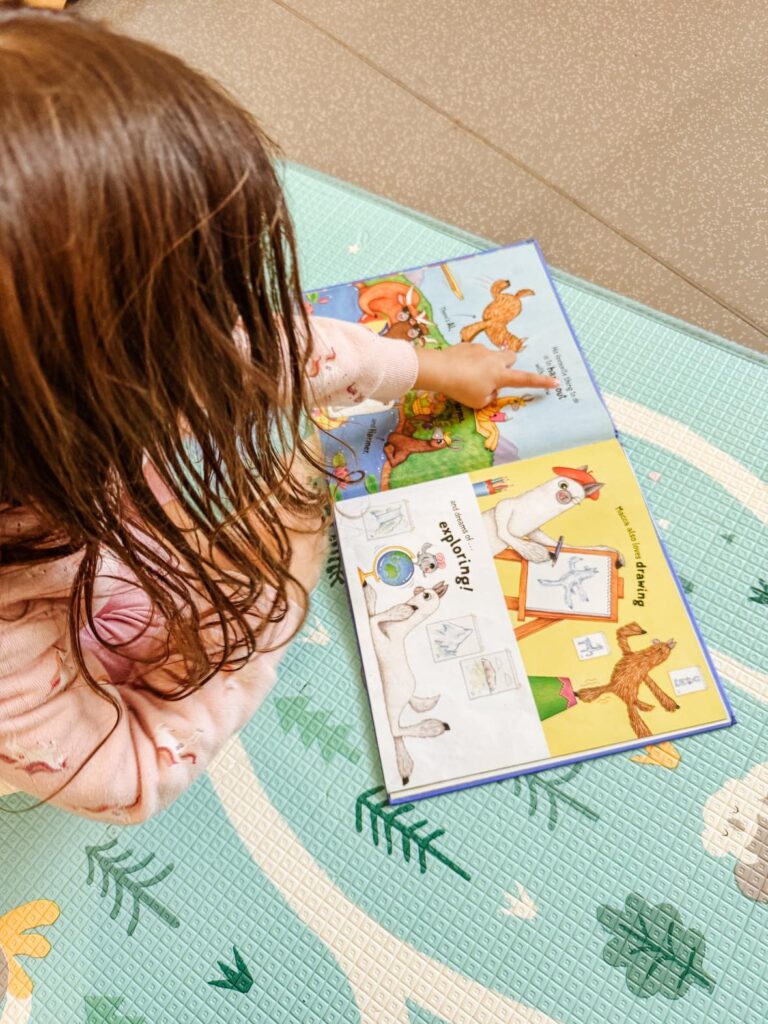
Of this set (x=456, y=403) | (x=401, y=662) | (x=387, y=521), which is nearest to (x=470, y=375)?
(x=456, y=403)

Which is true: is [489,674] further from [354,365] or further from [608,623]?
[354,365]

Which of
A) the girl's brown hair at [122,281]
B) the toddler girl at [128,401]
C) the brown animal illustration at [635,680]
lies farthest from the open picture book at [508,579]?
the girl's brown hair at [122,281]

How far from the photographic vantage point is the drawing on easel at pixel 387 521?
2.23 feet

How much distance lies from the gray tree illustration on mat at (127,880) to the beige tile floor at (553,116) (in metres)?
0.62

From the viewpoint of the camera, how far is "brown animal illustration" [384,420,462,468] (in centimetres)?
71

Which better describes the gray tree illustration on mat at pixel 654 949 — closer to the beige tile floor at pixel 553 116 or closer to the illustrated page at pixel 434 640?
the illustrated page at pixel 434 640

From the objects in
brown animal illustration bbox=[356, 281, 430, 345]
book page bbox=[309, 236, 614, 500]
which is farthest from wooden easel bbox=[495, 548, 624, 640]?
brown animal illustration bbox=[356, 281, 430, 345]

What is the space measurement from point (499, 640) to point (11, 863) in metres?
0.39

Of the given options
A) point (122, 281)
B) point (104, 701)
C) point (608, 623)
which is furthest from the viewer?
point (608, 623)

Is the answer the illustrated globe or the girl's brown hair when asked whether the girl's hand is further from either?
the girl's brown hair

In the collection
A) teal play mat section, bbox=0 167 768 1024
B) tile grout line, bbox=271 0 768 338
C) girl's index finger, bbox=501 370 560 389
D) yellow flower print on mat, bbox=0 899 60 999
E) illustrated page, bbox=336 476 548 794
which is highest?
tile grout line, bbox=271 0 768 338

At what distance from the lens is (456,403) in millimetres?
725

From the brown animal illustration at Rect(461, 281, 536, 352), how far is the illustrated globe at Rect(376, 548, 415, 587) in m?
0.21

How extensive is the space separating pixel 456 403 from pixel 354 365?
0.12 metres
